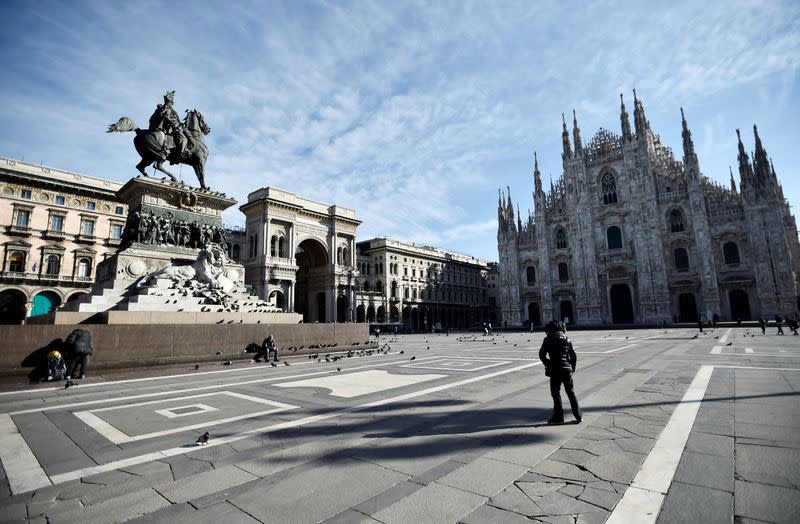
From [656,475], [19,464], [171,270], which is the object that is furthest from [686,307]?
[19,464]

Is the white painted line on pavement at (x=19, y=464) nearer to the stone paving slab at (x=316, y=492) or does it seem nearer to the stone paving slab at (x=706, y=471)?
the stone paving slab at (x=316, y=492)

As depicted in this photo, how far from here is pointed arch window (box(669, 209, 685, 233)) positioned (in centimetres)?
4478

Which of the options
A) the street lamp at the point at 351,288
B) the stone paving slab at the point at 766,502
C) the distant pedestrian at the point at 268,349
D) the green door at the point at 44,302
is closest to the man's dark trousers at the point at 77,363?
the distant pedestrian at the point at 268,349

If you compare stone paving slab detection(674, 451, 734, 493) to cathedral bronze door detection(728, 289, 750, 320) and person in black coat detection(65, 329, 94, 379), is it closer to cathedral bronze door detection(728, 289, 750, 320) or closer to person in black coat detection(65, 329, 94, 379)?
person in black coat detection(65, 329, 94, 379)

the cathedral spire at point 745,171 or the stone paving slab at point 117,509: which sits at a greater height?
the cathedral spire at point 745,171

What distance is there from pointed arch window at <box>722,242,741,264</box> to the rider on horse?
5066 centimetres

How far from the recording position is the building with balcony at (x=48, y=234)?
35719 millimetres

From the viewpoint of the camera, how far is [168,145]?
15484mm

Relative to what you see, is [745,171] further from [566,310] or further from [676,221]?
[566,310]

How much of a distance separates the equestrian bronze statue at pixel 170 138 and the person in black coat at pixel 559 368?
50.9 feet

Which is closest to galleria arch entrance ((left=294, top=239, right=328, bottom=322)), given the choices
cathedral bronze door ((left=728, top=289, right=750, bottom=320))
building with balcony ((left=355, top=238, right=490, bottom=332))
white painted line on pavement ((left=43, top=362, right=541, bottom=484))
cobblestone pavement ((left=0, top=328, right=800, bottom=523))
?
building with balcony ((left=355, top=238, right=490, bottom=332))

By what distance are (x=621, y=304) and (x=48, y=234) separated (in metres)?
62.6

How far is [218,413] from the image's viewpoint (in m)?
5.91

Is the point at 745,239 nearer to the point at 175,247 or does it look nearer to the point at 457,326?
the point at 457,326
